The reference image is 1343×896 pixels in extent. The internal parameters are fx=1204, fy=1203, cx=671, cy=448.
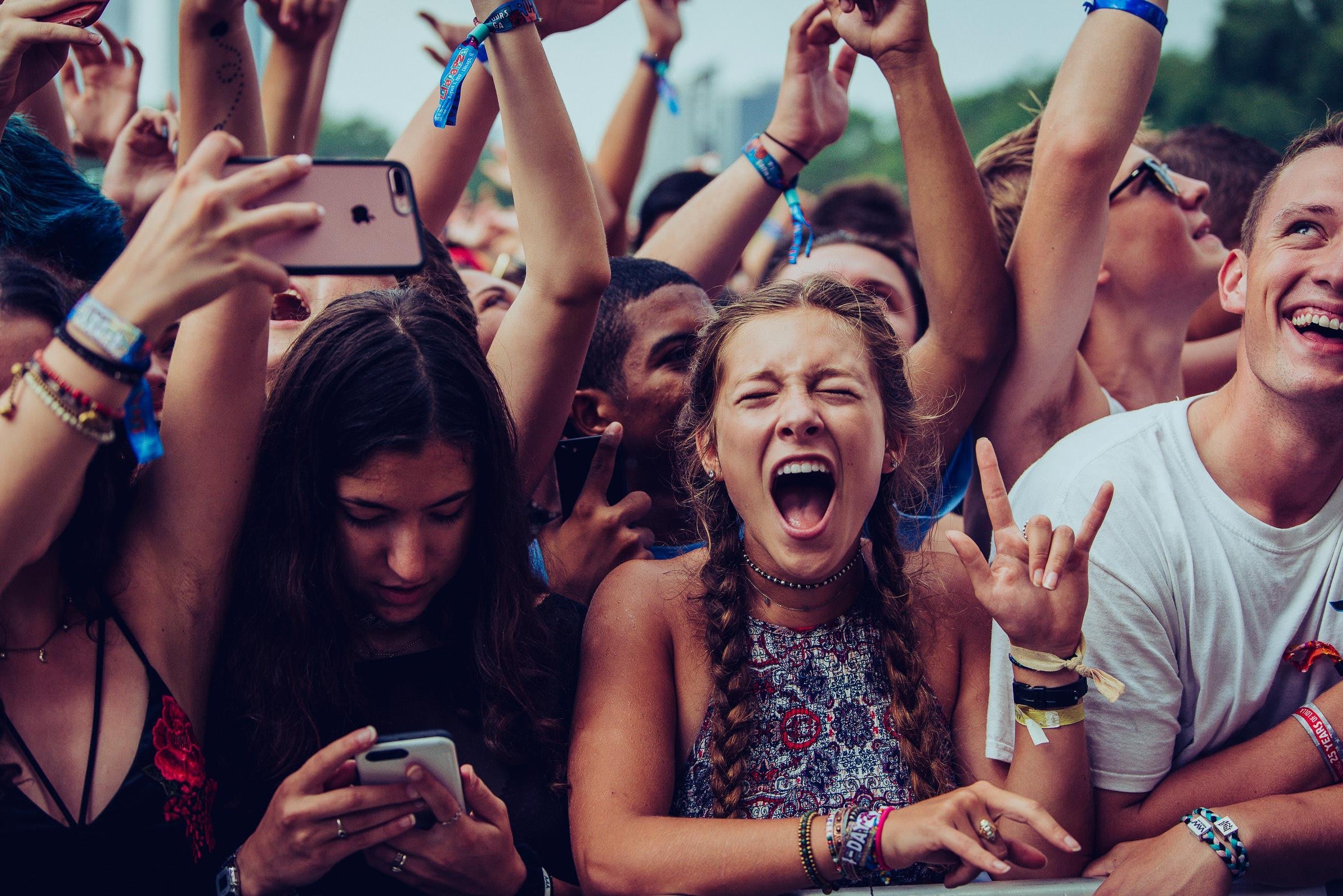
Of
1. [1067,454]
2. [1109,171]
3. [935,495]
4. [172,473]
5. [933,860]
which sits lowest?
[933,860]

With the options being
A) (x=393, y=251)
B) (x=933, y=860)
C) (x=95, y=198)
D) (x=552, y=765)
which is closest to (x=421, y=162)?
(x=95, y=198)

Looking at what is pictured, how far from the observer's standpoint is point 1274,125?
2262cm

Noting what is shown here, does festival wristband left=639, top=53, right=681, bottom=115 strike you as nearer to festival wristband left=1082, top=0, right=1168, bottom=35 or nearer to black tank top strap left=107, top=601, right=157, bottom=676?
festival wristband left=1082, top=0, right=1168, bottom=35

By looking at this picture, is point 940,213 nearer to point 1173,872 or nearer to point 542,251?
point 542,251

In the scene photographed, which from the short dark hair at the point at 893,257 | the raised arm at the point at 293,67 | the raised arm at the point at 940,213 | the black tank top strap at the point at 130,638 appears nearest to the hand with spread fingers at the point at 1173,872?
the raised arm at the point at 940,213

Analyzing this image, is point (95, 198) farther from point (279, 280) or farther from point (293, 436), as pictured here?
point (279, 280)

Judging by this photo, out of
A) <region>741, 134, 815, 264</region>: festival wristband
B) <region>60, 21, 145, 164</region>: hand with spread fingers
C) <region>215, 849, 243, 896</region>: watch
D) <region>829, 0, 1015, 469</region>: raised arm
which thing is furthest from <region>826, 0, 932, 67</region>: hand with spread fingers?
<region>60, 21, 145, 164</region>: hand with spread fingers

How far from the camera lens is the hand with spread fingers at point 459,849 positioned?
177 centimetres

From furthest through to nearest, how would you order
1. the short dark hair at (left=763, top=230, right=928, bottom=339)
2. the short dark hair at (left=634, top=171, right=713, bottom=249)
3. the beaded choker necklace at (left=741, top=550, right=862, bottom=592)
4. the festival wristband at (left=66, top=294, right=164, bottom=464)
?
1. the short dark hair at (left=634, top=171, right=713, bottom=249)
2. the short dark hair at (left=763, top=230, right=928, bottom=339)
3. the beaded choker necklace at (left=741, top=550, right=862, bottom=592)
4. the festival wristband at (left=66, top=294, right=164, bottom=464)

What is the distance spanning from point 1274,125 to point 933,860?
24511 mm

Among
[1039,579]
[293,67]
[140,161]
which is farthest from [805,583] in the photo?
[140,161]

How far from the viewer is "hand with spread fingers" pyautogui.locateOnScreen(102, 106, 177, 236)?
3283 mm

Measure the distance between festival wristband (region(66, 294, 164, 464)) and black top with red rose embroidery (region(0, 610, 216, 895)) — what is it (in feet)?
1.61

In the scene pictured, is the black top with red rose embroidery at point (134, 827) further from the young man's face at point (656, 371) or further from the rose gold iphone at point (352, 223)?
the young man's face at point (656, 371)
